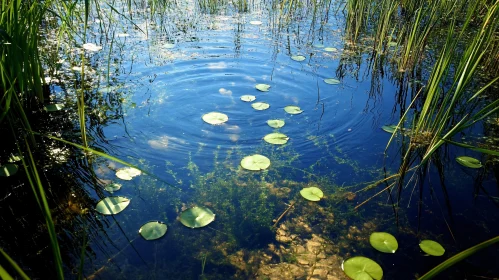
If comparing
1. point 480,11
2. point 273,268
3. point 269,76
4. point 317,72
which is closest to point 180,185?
point 273,268

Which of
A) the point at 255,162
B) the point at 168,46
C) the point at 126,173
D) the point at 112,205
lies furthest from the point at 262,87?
the point at 112,205

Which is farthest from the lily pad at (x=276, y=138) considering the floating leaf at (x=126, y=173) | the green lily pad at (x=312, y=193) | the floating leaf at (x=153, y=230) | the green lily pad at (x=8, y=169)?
the green lily pad at (x=8, y=169)

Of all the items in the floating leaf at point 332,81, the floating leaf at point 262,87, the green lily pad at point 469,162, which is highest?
the floating leaf at point 332,81

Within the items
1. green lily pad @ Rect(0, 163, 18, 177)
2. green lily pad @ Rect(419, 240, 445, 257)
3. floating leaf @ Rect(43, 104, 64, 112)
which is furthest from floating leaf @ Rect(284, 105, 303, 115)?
green lily pad @ Rect(0, 163, 18, 177)

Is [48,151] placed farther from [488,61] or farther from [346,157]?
[488,61]

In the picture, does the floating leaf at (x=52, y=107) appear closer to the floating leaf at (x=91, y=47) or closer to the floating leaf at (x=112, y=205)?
the floating leaf at (x=112, y=205)

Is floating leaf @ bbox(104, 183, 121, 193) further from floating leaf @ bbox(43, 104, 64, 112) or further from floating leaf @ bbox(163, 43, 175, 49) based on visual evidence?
floating leaf @ bbox(163, 43, 175, 49)

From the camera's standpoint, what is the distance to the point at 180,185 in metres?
2.20

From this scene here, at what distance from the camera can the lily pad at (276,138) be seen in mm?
2611

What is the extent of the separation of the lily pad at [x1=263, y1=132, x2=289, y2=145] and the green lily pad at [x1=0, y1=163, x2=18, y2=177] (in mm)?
1561

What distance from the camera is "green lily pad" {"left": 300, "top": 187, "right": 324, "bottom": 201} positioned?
6.98 ft

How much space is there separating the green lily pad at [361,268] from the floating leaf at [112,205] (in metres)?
1.17

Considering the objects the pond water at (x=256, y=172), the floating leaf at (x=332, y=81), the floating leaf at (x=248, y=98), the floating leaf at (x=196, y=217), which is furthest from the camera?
the floating leaf at (x=332, y=81)

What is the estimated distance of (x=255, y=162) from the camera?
2.39m
